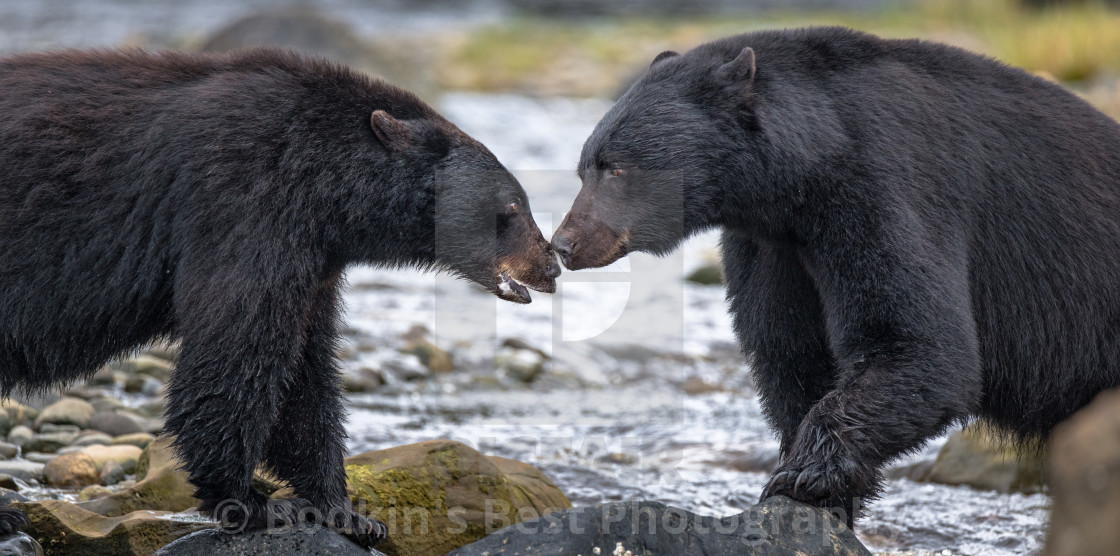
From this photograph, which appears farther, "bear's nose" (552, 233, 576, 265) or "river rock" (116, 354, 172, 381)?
"river rock" (116, 354, 172, 381)

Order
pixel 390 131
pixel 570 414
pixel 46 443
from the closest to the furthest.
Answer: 1. pixel 390 131
2. pixel 46 443
3. pixel 570 414

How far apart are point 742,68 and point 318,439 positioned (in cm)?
218

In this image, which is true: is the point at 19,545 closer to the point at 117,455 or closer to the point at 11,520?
the point at 11,520

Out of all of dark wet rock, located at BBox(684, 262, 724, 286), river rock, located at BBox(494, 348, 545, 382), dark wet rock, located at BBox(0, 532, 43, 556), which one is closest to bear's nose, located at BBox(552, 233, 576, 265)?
dark wet rock, located at BBox(0, 532, 43, 556)

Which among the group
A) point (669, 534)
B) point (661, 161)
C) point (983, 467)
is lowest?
point (983, 467)

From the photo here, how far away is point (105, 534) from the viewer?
427cm

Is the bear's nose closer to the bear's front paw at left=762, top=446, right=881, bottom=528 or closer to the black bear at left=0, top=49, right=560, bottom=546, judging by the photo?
the black bear at left=0, top=49, right=560, bottom=546

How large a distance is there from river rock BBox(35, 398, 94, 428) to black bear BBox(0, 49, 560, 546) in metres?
2.10

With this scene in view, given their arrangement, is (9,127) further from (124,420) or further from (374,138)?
(124,420)

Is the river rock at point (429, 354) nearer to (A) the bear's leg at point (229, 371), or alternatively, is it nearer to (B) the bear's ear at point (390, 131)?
Answer: (B) the bear's ear at point (390, 131)

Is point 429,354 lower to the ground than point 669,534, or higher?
lower

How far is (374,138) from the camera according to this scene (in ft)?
14.6

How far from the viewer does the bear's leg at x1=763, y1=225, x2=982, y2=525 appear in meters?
→ 3.83

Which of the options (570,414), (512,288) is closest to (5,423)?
(512,288)
